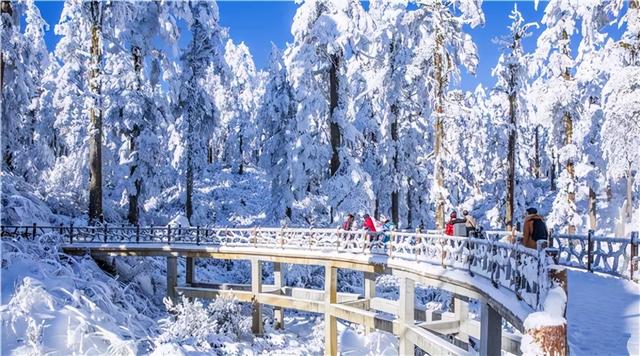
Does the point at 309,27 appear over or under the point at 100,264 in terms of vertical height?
over

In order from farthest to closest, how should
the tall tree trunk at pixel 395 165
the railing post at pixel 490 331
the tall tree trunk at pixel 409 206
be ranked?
the tall tree trunk at pixel 409 206 → the tall tree trunk at pixel 395 165 → the railing post at pixel 490 331

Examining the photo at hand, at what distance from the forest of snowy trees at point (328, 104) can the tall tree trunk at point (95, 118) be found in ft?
0.21

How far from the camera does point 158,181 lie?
2936 centimetres

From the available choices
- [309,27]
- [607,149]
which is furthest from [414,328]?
[309,27]

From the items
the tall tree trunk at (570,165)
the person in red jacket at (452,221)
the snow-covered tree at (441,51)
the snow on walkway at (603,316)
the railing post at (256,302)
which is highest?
the snow-covered tree at (441,51)

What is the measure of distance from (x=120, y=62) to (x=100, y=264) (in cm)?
1236

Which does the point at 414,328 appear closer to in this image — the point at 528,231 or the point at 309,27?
the point at 528,231

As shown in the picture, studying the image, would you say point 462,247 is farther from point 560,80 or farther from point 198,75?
point 198,75

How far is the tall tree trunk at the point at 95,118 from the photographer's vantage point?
73.2ft

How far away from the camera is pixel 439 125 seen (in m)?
21.1

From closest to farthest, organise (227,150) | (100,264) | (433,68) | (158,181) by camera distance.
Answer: (433,68), (100,264), (158,181), (227,150)

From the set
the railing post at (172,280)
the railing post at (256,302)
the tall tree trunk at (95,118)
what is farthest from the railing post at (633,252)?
the tall tree trunk at (95,118)

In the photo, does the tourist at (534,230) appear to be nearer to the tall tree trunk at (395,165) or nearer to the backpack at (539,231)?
the backpack at (539,231)

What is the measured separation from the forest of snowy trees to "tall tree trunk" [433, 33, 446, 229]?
0.19 ft
